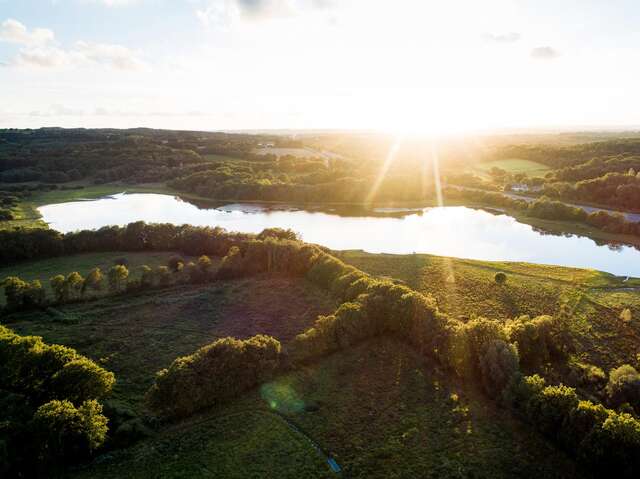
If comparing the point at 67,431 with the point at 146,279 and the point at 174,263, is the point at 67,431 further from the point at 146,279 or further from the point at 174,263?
the point at 174,263

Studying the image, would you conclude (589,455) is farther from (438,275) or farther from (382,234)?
(382,234)

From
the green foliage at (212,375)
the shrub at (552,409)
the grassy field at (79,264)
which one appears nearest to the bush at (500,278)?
the shrub at (552,409)

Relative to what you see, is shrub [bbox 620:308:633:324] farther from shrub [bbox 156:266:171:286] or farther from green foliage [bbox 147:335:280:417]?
shrub [bbox 156:266:171:286]

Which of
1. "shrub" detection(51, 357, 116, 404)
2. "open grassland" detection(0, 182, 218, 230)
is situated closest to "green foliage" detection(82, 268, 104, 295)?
"shrub" detection(51, 357, 116, 404)

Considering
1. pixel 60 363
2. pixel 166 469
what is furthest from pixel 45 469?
pixel 60 363

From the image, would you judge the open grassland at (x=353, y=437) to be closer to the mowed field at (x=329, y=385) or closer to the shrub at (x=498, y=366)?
the mowed field at (x=329, y=385)
